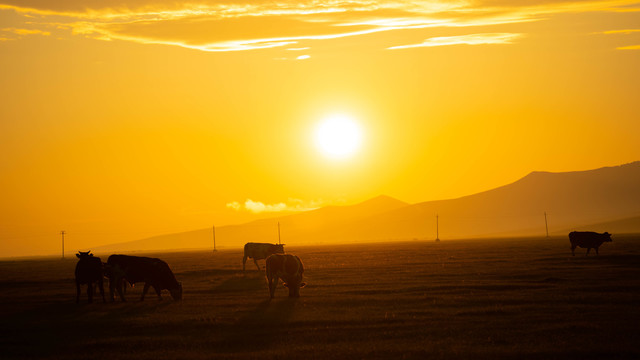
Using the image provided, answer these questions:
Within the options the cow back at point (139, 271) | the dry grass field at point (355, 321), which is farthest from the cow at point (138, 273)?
the dry grass field at point (355, 321)

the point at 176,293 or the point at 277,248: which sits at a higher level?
the point at 277,248

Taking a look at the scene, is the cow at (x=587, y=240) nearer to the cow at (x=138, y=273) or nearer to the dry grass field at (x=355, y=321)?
the dry grass field at (x=355, y=321)

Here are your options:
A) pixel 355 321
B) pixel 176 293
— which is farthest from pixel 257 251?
pixel 355 321

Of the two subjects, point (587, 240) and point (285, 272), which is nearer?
point (285, 272)

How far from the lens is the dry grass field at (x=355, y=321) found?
20.8 metres

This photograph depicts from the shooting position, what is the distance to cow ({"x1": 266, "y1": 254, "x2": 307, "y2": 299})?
34.4 meters

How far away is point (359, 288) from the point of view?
37625 millimetres

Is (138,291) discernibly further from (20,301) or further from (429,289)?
(429,289)

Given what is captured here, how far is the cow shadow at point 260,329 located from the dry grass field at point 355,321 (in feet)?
0.12

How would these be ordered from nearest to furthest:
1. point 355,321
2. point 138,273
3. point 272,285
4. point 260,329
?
point 260,329 < point 355,321 < point 272,285 < point 138,273

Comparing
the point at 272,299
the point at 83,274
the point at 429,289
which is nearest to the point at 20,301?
the point at 83,274

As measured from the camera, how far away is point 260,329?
24812mm

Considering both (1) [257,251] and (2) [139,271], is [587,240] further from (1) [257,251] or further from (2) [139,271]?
(2) [139,271]

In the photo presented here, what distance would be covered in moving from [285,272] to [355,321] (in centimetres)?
939
